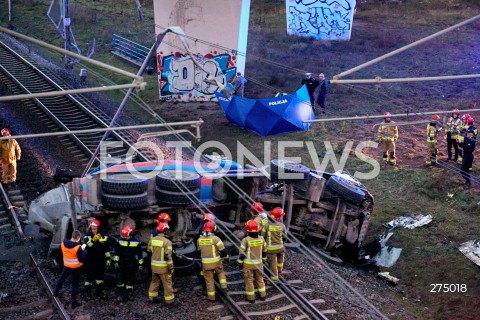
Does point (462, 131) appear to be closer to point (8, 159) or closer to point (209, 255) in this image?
point (209, 255)

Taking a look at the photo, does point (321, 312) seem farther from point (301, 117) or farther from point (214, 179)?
point (301, 117)

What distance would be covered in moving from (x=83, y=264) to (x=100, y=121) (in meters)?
10.3

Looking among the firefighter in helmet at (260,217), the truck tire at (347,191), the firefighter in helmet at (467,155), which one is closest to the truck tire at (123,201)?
the firefighter in helmet at (260,217)

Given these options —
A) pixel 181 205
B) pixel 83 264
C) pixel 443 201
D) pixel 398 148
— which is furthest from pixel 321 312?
pixel 398 148

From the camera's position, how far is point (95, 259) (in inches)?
428

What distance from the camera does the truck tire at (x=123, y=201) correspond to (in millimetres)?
11672

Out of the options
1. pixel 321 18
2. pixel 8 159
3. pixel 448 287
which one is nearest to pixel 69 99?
pixel 8 159

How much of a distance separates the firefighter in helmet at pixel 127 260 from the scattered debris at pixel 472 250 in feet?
23.7

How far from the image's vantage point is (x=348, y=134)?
2198cm

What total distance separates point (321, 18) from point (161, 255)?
81.1 feet

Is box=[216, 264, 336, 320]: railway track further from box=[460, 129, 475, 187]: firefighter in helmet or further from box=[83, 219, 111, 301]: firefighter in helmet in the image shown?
box=[460, 129, 475, 187]: firefighter in helmet

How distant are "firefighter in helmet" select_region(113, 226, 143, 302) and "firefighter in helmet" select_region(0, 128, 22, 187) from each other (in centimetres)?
624

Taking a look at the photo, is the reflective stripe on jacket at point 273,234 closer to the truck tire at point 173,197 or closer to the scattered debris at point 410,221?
the truck tire at point 173,197

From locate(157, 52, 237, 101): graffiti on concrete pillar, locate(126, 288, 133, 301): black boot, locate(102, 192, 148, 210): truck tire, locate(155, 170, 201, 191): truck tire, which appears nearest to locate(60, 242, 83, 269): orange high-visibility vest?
locate(126, 288, 133, 301): black boot
